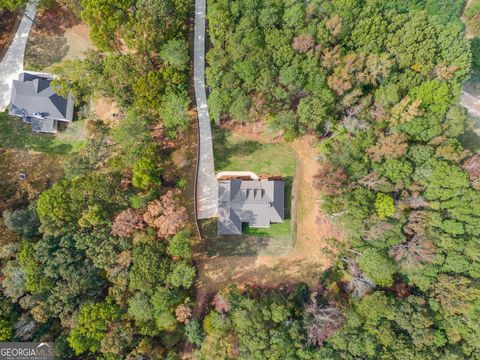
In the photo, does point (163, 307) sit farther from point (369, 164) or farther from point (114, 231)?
point (369, 164)

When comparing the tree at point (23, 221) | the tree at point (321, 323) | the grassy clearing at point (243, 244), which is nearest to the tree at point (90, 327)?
the tree at point (23, 221)

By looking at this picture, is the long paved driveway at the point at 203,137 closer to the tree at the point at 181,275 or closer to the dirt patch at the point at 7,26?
the tree at the point at 181,275

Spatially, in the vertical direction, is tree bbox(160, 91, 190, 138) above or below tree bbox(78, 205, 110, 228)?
above

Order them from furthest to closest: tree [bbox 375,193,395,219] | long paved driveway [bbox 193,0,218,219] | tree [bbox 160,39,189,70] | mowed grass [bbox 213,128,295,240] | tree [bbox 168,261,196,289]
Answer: mowed grass [bbox 213,128,295,240], long paved driveway [bbox 193,0,218,219], tree [bbox 160,39,189,70], tree [bbox 375,193,395,219], tree [bbox 168,261,196,289]

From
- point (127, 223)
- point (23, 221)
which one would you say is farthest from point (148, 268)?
point (23, 221)

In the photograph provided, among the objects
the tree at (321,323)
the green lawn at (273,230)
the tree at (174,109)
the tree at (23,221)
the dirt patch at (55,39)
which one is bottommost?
the tree at (321,323)

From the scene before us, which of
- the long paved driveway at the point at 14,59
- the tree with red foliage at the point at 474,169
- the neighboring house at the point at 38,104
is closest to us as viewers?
the tree with red foliage at the point at 474,169

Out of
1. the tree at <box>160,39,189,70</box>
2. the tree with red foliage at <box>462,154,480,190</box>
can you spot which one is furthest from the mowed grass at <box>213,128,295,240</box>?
the tree with red foliage at <box>462,154,480,190</box>

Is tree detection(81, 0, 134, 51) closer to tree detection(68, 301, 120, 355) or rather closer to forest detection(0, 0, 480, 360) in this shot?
forest detection(0, 0, 480, 360)
